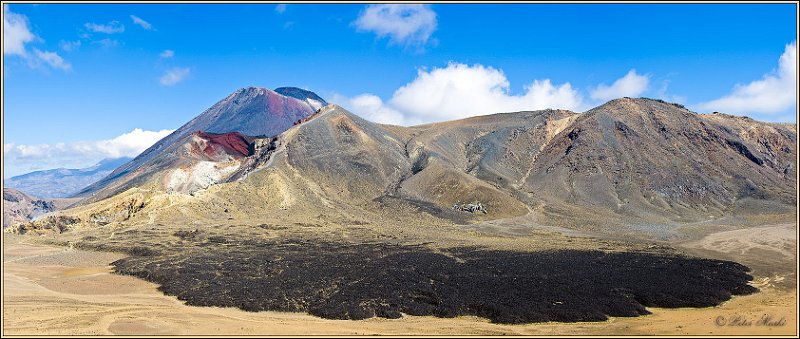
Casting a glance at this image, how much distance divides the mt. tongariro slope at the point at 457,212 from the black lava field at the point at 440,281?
26 cm

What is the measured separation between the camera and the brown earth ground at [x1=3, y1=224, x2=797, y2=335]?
28734 millimetres

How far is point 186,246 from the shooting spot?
213 ft

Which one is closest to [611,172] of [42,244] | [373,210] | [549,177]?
[549,177]

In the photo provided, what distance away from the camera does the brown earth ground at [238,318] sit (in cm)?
2873

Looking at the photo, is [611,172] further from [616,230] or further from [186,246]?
[186,246]

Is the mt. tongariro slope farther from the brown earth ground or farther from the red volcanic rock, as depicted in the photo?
the brown earth ground

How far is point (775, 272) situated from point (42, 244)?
9027 cm

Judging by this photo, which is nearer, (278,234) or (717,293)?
(717,293)

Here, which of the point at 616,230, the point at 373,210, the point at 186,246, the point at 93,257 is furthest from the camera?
Result: the point at 373,210

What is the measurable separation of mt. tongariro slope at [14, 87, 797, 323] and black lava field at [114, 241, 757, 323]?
0.26 m

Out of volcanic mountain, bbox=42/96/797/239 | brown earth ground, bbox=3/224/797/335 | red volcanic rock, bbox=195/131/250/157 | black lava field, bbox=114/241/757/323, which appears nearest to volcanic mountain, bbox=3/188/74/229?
volcanic mountain, bbox=42/96/797/239

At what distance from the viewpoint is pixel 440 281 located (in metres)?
44.1

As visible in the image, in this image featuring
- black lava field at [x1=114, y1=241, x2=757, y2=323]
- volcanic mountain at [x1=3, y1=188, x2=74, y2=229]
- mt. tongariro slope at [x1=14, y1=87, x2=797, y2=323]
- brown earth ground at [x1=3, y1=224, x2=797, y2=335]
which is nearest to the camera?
brown earth ground at [x1=3, y1=224, x2=797, y2=335]

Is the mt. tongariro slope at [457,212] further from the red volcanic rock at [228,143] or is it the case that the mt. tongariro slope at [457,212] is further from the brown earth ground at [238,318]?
the brown earth ground at [238,318]
